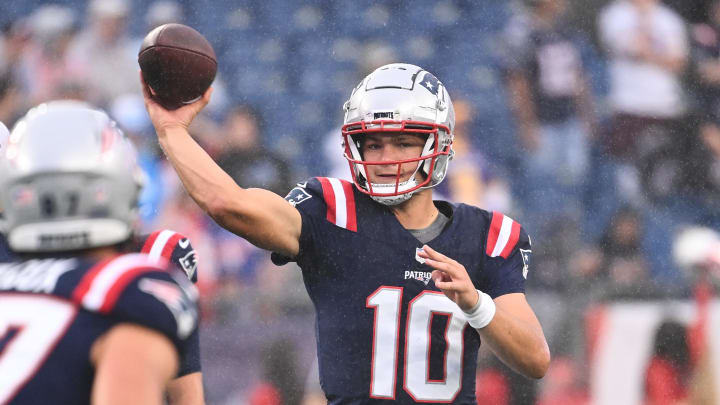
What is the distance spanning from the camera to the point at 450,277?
8.68ft

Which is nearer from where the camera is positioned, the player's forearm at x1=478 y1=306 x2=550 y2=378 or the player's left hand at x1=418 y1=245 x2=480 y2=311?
the player's left hand at x1=418 y1=245 x2=480 y2=311

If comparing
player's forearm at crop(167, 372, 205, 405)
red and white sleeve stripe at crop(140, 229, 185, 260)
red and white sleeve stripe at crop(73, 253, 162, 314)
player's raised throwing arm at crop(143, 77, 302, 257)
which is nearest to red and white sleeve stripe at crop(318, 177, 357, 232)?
player's raised throwing arm at crop(143, 77, 302, 257)

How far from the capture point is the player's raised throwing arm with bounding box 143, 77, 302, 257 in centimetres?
271

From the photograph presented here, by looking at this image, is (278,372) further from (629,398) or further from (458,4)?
A: (458,4)

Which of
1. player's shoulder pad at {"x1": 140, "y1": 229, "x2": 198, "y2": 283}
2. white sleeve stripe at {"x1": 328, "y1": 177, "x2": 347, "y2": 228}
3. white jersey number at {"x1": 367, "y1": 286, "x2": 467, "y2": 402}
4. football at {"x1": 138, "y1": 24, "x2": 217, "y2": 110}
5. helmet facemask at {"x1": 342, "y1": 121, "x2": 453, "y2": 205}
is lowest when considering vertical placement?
white jersey number at {"x1": 367, "y1": 286, "x2": 467, "y2": 402}

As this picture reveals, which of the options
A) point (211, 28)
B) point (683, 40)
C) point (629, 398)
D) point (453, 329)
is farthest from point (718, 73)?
point (453, 329)

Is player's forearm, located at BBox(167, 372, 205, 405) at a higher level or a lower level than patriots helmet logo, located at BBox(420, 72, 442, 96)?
lower

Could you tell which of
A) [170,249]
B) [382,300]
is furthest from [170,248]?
[382,300]

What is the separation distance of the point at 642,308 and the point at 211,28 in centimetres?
387

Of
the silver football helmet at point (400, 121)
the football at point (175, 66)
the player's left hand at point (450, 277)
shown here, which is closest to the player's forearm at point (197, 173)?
the football at point (175, 66)

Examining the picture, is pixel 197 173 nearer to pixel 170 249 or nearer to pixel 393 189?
pixel 170 249

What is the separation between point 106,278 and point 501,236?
5.53ft

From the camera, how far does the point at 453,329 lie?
9.53 ft

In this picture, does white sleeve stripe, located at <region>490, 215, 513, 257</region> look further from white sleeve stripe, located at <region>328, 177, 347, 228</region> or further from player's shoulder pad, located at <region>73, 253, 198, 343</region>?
player's shoulder pad, located at <region>73, 253, 198, 343</region>
